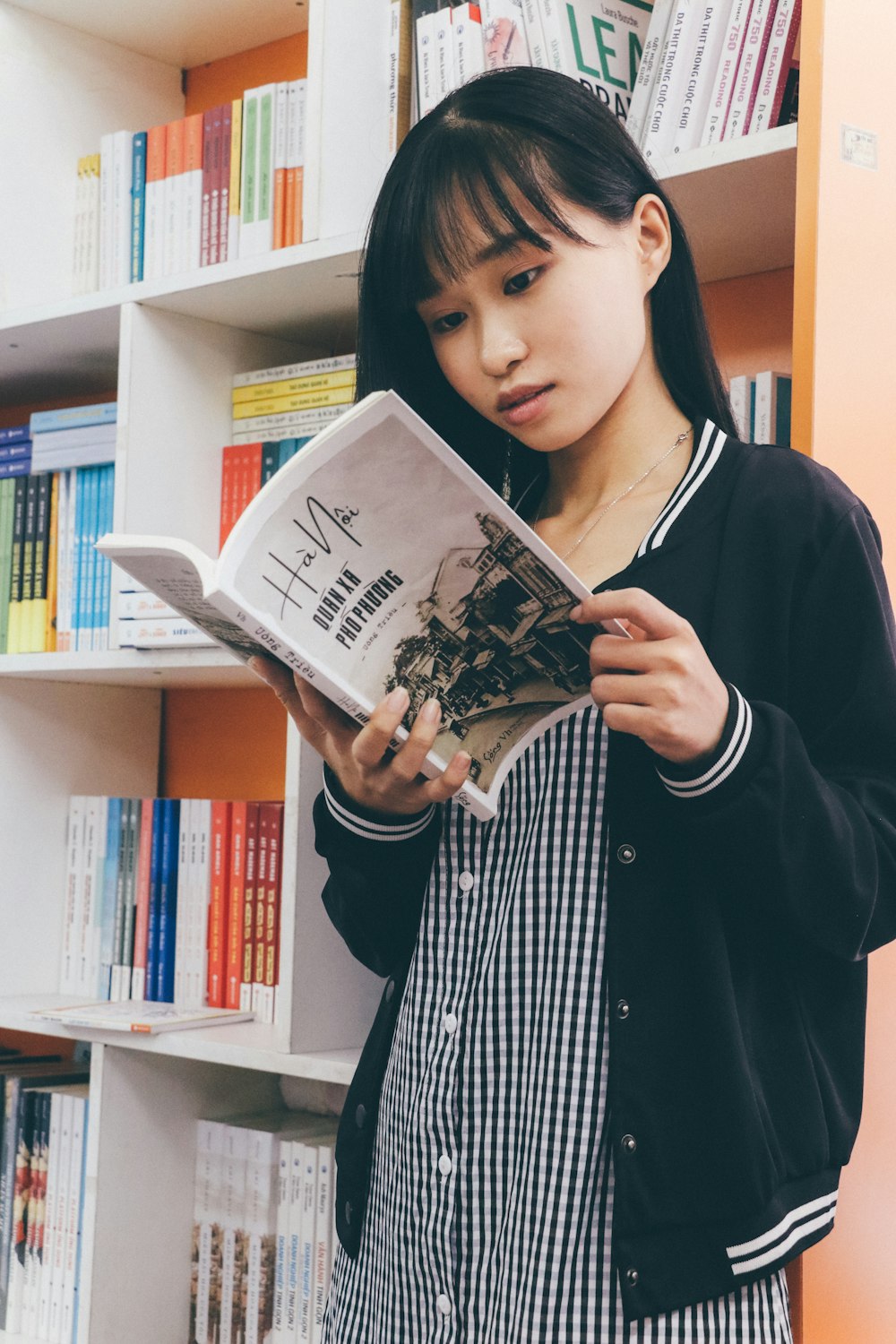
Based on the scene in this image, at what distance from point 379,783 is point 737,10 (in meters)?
0.78

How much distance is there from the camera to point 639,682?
732 mm

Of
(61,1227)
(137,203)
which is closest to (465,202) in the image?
(137,203)

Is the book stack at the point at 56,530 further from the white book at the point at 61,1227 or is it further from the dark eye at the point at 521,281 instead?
the dark eye at the point at 521,281

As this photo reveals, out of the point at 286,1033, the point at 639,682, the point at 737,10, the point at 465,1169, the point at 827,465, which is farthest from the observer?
the point at 286,1033

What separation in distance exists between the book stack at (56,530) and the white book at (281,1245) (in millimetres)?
668

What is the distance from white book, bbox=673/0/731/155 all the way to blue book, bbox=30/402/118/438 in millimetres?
796

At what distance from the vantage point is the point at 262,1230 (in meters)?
1.52

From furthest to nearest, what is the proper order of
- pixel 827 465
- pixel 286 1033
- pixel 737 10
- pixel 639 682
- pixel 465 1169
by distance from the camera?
pixel 286 1033, pixel 737 10, pixel 827 465, pixel 465 1169, pixel 639 682

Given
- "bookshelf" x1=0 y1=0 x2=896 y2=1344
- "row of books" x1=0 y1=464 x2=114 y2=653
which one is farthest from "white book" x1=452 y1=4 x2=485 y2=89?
"row of books" x1=0 y1=464 x2=114 y2=653

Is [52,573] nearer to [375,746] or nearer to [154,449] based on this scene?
[154,449]

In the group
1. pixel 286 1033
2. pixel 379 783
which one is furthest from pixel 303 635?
pixel 286 1033

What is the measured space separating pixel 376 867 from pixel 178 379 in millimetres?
876

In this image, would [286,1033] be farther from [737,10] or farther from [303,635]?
[737,10]

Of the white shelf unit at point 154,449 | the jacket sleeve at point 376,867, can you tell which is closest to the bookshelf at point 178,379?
the white shelf unit at point 154,449
